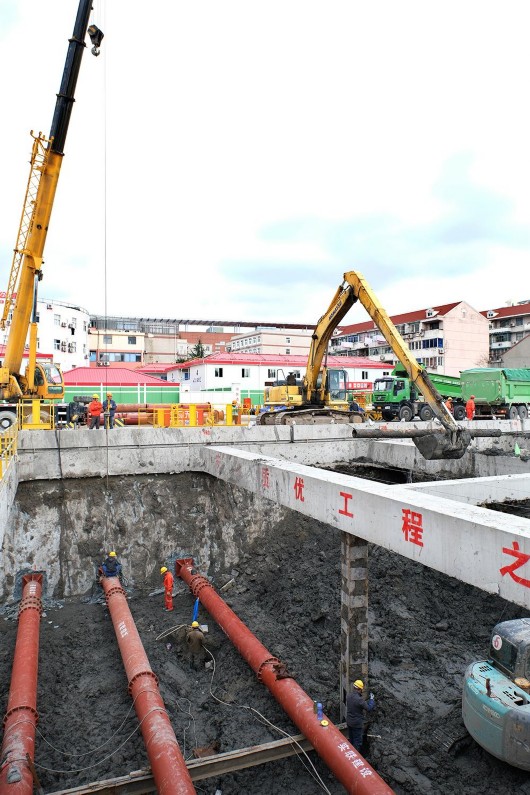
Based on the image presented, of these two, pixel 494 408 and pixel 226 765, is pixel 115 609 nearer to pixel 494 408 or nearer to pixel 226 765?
pixel 226 765

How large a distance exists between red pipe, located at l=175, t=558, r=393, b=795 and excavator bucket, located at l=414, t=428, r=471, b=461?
5.85 meters

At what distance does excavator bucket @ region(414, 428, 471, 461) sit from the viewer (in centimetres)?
1205

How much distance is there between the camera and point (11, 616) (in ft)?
39.0

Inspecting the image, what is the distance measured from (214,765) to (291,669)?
2.85 meters

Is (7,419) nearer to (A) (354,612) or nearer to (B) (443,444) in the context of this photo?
(A) (354,612)

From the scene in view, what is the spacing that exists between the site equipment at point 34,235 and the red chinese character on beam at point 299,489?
1187 centimetres

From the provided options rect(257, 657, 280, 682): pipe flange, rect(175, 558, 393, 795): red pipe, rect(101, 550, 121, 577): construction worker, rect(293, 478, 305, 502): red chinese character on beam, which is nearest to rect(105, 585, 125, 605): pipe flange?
rect(101, 550, 121, 577): construction worker

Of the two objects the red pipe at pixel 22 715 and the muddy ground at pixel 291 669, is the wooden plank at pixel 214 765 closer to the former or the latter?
the muddy ground at pixel 291 669

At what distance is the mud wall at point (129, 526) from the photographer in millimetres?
13172

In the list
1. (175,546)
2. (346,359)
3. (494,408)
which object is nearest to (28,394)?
(175,546)

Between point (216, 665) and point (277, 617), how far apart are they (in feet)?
6.78

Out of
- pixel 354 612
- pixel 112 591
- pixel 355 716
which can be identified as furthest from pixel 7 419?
pixel 355 716

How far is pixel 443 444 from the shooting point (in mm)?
12062

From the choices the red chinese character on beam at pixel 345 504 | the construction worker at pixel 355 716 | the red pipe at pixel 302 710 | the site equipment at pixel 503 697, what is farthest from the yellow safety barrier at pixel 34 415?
the site equipment at pixel 503 697
